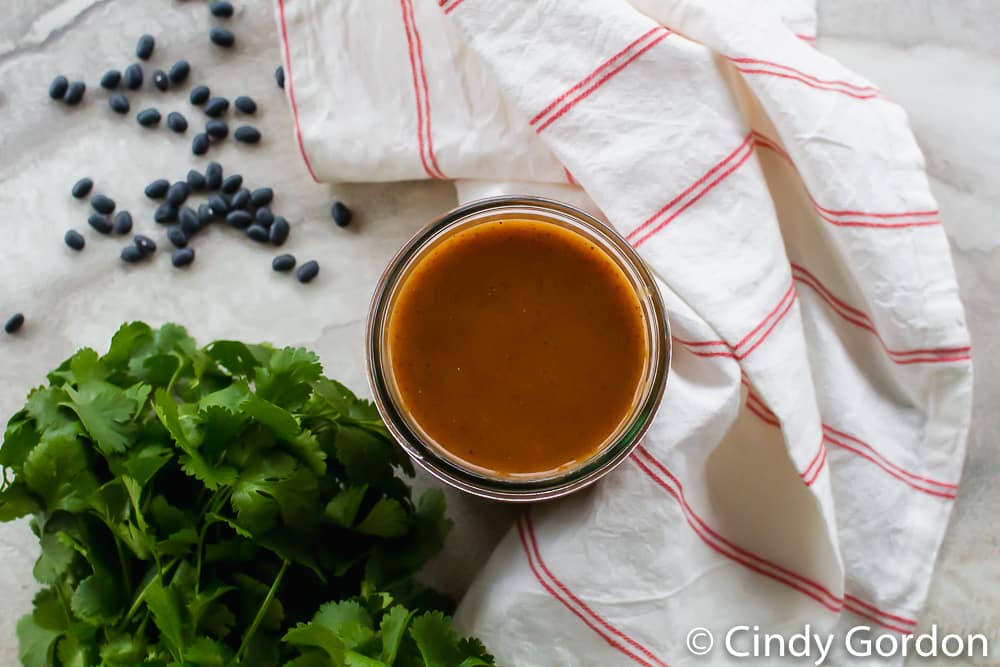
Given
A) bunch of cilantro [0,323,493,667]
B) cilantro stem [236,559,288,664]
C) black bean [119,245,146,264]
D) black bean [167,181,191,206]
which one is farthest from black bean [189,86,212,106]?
cilantro stem [236,559,288,664]

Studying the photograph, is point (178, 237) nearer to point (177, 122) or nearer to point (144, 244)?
point (144, 244)

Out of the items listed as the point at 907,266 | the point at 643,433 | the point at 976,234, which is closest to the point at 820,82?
the point at 907,266

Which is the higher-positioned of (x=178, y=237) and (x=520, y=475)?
(x=178, y=237)

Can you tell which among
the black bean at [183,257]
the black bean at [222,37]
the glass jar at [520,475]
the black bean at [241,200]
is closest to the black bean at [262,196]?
the black bean at [241,200]

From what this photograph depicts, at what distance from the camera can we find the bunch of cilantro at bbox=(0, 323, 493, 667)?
3.28 feet

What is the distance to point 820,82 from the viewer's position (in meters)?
1.16

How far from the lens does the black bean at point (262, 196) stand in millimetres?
1319

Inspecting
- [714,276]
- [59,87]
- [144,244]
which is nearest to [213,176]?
[144,244]

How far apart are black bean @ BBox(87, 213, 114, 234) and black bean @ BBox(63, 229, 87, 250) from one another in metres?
0.02

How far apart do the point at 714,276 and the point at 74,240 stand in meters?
0.86

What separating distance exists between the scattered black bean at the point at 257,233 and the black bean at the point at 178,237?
0.09m

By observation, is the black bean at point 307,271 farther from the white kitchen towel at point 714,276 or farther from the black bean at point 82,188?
the black bean at point 82,188

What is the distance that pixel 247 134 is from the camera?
1327mm

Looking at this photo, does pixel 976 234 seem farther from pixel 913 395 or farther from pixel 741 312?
pixel 741 312
